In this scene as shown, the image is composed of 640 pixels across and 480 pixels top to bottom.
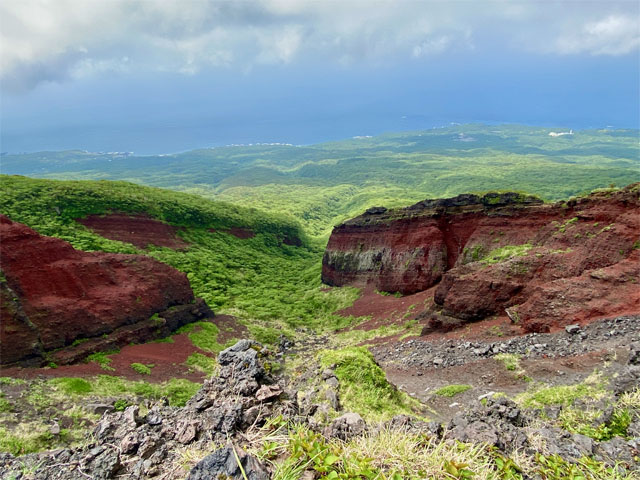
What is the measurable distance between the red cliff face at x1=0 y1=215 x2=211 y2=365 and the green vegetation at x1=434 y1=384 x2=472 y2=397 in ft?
66.8

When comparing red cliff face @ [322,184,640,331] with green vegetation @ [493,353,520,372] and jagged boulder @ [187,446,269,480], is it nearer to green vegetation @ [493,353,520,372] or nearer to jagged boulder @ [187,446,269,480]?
green vegetation @ [493,353,520,372]

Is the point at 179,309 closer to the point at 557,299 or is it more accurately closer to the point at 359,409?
the point at 359,409

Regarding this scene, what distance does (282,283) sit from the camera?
1969 inches

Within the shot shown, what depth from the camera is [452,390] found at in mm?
14047

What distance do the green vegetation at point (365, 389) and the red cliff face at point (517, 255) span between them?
373 inches

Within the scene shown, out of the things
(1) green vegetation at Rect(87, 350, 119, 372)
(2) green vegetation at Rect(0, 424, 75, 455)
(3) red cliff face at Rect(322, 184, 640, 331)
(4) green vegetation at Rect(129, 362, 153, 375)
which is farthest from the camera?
(4) green vegetation at Rect(129, 362, 153, 375)

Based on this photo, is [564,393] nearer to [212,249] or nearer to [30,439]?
[30,439]

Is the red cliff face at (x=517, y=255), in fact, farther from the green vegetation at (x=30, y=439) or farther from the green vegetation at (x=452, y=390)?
the green vegetation at (x=30, y=439)

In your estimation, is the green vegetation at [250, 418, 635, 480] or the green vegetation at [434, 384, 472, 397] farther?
the green vegetation at [434, 384, 472, 397]

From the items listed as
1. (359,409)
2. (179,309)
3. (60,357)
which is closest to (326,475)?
(359,409)

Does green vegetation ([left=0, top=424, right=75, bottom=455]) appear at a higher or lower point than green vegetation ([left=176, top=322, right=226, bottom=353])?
higher

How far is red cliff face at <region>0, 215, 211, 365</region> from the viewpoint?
1956 centimetres

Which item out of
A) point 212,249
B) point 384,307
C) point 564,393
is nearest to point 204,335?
point 384,307

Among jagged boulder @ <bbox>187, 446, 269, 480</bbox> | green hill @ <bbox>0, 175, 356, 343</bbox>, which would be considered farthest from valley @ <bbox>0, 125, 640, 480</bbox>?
green hill @ <bbox>0, 175, 356, 343</bbox>
